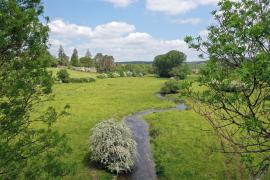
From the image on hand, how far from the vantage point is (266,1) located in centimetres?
1016

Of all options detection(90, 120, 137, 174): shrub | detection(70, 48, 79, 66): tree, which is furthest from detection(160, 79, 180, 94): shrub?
detection(70, 48, 79, 66): tree

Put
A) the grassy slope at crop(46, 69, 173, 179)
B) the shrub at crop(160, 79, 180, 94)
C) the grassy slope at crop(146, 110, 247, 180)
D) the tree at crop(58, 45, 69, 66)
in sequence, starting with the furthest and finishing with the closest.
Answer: the tree at crop(58, 45, 69, 66)
the shrub at crop(160, 79, 180, 94)
the grassy slope at crop(46, 69, 173, 179)
the grassy slope at crop(146, 110, 247, 180)

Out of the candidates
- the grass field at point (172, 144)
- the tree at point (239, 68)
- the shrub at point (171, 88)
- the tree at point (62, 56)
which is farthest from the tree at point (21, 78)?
the tree at point (62, 56)

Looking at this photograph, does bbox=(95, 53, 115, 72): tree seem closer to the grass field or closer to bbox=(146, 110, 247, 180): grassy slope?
the grass field

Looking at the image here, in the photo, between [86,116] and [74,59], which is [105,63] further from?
[86,116]

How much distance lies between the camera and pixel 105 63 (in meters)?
161

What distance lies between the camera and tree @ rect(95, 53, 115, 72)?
160000 mm

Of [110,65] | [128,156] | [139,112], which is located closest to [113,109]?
[139,112]

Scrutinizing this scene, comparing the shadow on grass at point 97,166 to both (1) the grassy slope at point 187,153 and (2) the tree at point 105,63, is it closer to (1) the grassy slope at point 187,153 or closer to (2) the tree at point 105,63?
(1) the grassy slope at point 187,153

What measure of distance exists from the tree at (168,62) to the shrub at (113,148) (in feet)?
366

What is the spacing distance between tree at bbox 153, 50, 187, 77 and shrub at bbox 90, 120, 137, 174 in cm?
11148

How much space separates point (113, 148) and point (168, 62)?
11524 centimetres

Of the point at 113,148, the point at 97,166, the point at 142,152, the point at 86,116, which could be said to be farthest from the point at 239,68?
the point at 86,116

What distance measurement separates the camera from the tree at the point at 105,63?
160m
